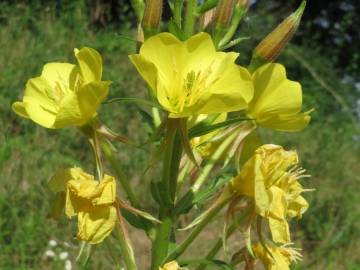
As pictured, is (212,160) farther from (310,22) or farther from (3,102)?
(310,22)

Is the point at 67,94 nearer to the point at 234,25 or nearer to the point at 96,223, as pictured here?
the point at 96,223

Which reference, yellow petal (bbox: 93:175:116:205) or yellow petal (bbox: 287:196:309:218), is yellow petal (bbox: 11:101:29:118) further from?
yellow petal (bbox: 287:196:309:218)

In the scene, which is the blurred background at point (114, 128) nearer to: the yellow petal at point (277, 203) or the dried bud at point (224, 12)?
the dried bud at point (224, 12)

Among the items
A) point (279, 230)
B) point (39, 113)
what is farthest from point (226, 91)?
point (39, 113)

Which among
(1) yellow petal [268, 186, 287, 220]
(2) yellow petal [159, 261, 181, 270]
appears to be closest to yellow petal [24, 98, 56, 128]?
(2) yellow petal [159, 261, 181, 270]

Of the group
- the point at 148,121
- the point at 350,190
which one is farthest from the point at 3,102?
the point at 148,121

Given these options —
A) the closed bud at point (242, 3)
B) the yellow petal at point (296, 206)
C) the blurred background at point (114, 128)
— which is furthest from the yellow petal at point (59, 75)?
the blurred background at point (114, 128)
